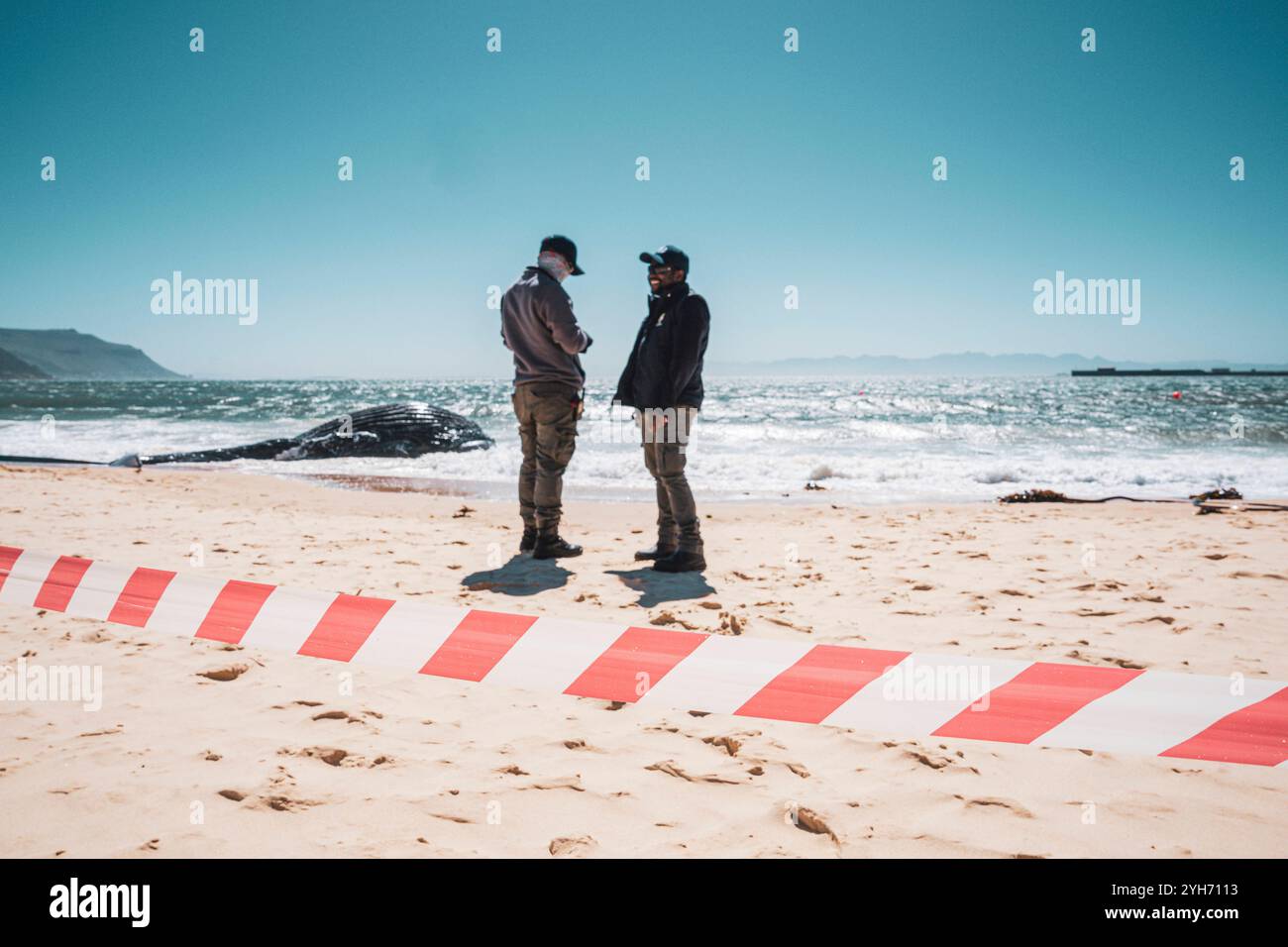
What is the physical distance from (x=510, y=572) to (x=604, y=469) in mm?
7158

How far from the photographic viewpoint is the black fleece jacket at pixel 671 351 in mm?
4648

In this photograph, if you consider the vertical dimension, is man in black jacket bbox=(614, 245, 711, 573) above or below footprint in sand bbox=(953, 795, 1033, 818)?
→ above

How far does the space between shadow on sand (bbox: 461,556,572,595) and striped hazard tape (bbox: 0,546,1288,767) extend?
3.66ft

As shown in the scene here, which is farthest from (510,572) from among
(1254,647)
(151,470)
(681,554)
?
(151,470)

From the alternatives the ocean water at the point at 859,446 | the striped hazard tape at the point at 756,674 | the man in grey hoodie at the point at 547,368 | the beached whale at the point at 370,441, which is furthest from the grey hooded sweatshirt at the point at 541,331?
the beached whale at the point at 370,441

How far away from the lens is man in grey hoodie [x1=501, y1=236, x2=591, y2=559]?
4930mm

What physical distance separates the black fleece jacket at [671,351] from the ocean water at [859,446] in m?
4.74

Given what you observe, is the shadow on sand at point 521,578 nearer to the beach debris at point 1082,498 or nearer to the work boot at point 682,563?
the work boot at point 682,563

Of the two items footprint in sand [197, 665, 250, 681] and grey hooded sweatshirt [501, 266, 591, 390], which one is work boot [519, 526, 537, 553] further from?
footprint in sand [197, 665, 250, 681]

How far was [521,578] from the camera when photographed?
466 cm

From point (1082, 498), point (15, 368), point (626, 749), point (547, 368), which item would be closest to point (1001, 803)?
point (626, 749)

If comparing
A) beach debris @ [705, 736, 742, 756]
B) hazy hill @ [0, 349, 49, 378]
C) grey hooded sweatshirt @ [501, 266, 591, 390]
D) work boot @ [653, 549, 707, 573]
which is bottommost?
beach debris @ [705, 736, 742, 756]

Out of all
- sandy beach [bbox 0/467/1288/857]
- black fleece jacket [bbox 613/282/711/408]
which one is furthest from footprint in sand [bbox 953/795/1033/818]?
black fleece jacket [bbox 613/282/711/408]

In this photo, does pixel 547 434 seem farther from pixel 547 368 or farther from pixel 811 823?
pixel 811 823
